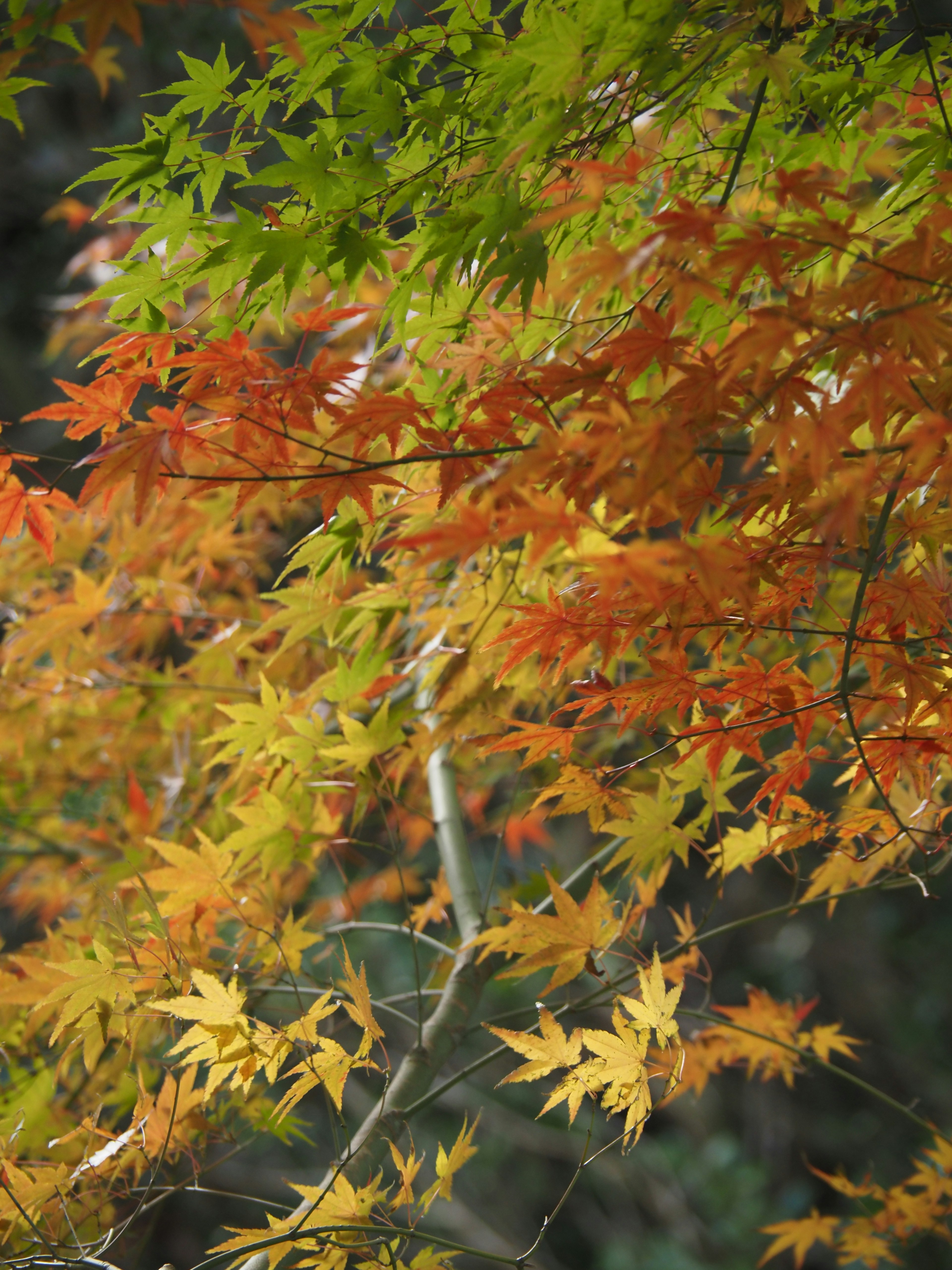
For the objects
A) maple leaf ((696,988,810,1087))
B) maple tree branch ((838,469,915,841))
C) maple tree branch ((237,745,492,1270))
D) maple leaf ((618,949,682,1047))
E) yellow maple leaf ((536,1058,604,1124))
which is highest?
maple tree branch ((838,469,915,841))

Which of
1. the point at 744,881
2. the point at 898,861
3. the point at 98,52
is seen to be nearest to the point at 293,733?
the point at 98,52

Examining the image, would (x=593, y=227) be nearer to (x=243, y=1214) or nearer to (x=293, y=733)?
(x=293, y=733)

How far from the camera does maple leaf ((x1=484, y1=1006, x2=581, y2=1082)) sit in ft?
2.57

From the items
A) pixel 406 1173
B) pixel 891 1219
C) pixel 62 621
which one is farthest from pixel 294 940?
pixel 891 1219

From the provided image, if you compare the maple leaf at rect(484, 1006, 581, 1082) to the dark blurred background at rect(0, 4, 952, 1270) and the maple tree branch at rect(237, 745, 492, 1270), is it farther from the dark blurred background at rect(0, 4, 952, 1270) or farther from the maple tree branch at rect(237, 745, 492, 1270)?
the dark blurred background at rect(0, 4, 952, 1270)

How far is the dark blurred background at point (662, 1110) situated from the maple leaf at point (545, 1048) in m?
2.74

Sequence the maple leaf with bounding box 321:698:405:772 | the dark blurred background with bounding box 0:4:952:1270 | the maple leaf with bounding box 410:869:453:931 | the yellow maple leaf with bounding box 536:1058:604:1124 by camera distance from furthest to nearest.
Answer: the dark blurred background with bounding box 0:4:952:1270 < the maple leaf with bounding box 410:869:453:931 < the maple leaf with bounding box 321:698:405:772 < the yellow maple leaf with bounding box 536:1058:604:1124

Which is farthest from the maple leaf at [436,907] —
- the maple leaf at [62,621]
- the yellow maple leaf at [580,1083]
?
the maple leaf at [62,621]

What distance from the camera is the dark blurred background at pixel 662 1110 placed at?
11.5 feet

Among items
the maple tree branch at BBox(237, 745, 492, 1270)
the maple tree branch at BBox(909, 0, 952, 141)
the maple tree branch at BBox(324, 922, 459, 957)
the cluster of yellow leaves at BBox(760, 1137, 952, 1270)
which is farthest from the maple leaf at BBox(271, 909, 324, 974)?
the maple tree branch at BBox(909, 0, 952, 141)

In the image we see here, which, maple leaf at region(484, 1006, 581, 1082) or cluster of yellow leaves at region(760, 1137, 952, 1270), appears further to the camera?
cluster of yellow leaves at region(760, 1137, 952, 1270)

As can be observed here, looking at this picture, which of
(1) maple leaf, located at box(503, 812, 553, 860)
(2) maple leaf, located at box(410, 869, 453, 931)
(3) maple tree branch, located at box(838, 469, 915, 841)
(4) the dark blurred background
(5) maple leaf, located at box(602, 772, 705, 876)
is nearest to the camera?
(3) maple tree branch, located at box(838, 469, 915, 841)

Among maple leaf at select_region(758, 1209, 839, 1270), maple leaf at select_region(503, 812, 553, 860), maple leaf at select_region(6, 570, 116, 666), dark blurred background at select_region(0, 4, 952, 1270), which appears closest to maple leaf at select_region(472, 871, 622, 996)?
maple leaf at select_region(758, 1209, 839, 1270)

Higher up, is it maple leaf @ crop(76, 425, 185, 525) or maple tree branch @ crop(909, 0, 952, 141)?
maple tree branch @ crop(909, 0, 952, 141)
